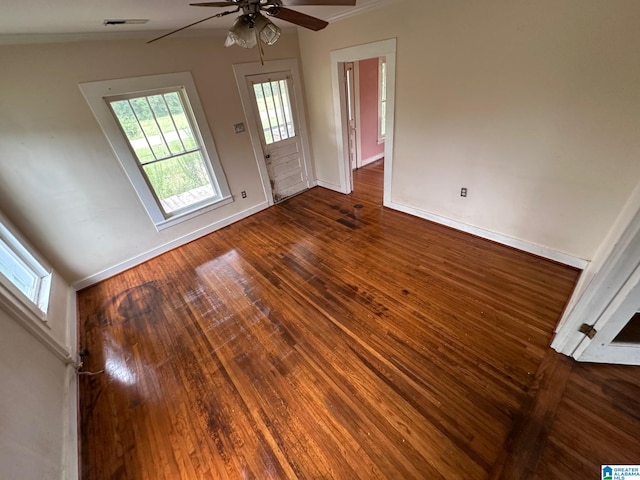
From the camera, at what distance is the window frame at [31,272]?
1.82 meters

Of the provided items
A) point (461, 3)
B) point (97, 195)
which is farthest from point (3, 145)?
point (461, 3)

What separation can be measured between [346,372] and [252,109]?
360 cm

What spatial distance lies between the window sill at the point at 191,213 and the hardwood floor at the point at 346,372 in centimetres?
68

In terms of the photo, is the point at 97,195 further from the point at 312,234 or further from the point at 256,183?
the point at 312,234

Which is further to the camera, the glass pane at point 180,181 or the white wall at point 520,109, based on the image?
the glass pane at point 180,181

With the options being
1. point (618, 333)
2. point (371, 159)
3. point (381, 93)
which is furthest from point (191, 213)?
point (381, 93)

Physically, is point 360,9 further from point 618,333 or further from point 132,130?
point 618,333

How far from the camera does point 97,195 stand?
2.84 meters

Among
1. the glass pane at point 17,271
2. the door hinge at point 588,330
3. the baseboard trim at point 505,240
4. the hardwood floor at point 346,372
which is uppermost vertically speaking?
the glass pane at point 17,271

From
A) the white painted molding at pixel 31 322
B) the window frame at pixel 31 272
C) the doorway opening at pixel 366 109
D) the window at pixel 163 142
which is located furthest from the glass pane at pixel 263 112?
the white painted molding at pixel 31 322

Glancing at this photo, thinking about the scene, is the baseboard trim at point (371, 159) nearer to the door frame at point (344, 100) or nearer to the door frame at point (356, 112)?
the door frame at point (356, 112)

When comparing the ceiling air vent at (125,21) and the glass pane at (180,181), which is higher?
the ceiling air vent at (125,21)

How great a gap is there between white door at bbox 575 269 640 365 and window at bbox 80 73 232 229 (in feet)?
13.4

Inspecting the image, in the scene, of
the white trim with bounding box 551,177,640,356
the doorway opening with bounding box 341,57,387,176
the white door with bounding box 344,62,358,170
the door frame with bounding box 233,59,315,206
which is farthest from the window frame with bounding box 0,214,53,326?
the doorway opening with bounding box 341,57,387,176
